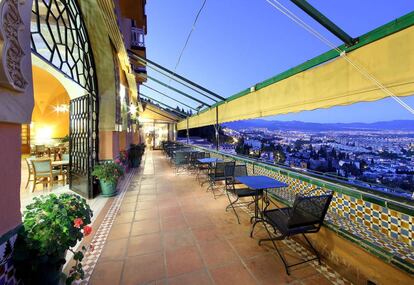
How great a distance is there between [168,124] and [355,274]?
17.4 metres

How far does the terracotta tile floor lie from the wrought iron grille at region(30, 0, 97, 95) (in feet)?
8.60

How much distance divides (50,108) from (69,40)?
909 cm

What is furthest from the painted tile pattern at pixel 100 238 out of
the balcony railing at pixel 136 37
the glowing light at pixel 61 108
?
the glowing light at pixel 61 108

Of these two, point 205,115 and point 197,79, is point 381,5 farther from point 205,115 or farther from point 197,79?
point 197,79

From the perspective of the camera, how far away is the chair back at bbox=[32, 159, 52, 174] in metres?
4.79

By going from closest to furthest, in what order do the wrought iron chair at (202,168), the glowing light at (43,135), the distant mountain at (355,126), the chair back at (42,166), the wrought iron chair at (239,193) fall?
the distant mountain at (355,126), the wrought iron chair at (239,193), the chair back at (42,166), the wrought iron chair at (202,168), the glowing light at (43,135)

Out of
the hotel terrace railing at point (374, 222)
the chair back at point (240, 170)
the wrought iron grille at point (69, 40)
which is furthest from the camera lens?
the chair back at point (240, 170)

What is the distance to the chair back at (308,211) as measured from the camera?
1965 millimetres

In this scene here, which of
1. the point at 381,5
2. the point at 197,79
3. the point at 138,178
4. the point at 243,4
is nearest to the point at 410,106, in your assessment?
the point at 243,4

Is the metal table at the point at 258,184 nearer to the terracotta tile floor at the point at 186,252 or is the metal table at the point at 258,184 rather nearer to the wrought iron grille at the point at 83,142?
the terracotta tile floor at the point at 186,252

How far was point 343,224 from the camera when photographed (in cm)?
211

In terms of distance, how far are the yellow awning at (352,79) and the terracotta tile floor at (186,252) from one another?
1761mm

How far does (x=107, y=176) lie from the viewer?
14.2 ft

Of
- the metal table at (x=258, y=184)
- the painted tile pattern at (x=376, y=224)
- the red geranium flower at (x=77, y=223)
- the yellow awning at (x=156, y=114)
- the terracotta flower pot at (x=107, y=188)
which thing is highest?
the yellow awning at (x=156, y=114)
